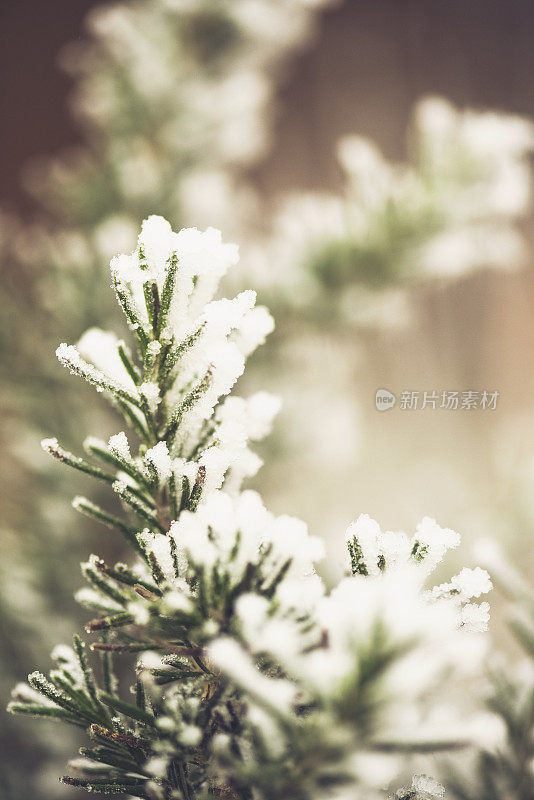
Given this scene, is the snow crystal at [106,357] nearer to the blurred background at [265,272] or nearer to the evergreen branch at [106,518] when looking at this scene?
the evergreen branch at [106,518]

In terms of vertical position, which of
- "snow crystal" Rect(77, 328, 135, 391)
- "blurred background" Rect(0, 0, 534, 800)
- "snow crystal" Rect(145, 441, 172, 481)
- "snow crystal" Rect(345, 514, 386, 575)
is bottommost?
"snow crystal" Rect(345, 514, 386, 575)

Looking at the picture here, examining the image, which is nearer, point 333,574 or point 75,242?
point 333,574

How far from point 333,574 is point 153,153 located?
693 millimetres

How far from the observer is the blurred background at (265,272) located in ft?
1.83

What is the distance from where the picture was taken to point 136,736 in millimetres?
177

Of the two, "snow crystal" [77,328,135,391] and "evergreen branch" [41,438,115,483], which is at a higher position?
"snow crystal" [77,328,135,391]

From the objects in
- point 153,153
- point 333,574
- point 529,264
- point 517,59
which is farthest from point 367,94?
point 333,574

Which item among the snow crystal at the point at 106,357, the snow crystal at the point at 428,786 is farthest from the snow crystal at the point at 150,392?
the snow crystal at the point at 428,786

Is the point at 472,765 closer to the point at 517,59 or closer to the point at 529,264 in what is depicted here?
the point at 529,264

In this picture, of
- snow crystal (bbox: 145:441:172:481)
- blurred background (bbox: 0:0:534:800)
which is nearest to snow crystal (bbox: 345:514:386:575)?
snow crystal (bbox: 145:441:172:481)

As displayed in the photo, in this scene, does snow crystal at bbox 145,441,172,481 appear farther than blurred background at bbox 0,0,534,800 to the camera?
No

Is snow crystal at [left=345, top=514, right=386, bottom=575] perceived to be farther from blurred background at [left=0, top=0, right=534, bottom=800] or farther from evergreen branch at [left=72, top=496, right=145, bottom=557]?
blurred background at [left=0, top=0, right=534, bottom=800]

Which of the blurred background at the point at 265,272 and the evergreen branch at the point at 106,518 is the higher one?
the blurred background at the point at 265,272

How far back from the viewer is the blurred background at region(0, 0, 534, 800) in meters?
0.56
